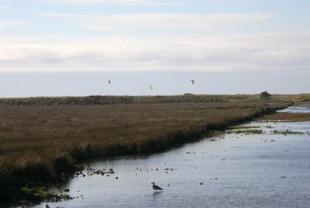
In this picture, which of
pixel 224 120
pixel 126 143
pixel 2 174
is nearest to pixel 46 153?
pixel 2 174

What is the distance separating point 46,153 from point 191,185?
8.31 m

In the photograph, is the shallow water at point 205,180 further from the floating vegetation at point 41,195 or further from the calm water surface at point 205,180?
the floating vegetation at point 41,195

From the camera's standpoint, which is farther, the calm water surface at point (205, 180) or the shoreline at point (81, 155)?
the shoreline at point (81, 155)

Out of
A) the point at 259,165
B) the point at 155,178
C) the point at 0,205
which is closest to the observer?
the point at 0,205

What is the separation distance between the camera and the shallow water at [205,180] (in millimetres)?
24711

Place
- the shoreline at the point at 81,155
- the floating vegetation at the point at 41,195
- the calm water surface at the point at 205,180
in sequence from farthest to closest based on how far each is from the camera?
1. the shoreline at the point at 81,155
2. the floating vegetation at the point at 41,195
3. the calm water surface at the point at 205,180

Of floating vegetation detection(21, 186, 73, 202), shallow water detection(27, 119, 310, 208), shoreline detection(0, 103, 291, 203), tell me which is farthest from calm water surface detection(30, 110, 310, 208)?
shoreline detection(0, 103, 291, 203)

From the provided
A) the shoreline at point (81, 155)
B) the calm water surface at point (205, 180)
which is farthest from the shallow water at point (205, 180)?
the shoreline at point (81, 155)

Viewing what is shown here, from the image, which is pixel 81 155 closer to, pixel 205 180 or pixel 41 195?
pixel 205 180

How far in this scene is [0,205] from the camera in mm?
23266

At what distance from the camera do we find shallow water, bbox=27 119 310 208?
81.1ft

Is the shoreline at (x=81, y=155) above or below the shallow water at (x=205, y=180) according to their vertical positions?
above

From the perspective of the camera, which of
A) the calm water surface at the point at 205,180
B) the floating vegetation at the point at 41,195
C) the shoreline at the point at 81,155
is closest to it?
the calm water surface at the point at 205,180

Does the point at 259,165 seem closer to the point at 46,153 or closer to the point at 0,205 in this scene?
the point at 46,153
